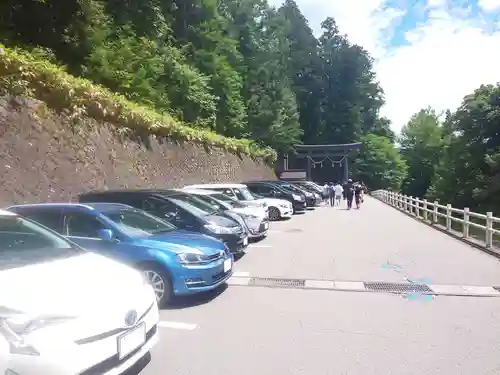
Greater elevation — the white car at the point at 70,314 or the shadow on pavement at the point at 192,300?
the white car at the point at 70,314

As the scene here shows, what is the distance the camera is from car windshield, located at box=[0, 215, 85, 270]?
14.0 feet

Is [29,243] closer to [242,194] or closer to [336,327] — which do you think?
[336,327]

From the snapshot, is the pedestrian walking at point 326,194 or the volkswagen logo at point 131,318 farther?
the pedestrian walking at point 326,194

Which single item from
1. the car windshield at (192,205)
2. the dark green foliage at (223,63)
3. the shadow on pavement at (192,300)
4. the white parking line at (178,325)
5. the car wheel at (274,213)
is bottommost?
the white parking line at (178,325)

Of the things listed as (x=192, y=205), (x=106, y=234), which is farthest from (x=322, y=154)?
(x=106, y=234)

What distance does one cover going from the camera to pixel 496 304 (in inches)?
258

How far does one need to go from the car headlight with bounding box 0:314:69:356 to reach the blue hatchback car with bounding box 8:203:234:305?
113 inches

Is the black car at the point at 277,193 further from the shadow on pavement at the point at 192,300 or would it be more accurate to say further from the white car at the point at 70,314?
the white car at the point at 70,314

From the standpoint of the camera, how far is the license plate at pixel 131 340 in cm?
354

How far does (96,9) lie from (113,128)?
8.46m

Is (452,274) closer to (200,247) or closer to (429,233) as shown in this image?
(200,247)

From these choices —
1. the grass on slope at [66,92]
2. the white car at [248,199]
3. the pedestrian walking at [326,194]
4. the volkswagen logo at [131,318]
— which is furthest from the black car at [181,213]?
the pedestrian walking at [326,194]

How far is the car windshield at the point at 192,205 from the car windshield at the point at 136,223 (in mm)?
1858

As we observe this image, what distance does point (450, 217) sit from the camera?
15242 mm
